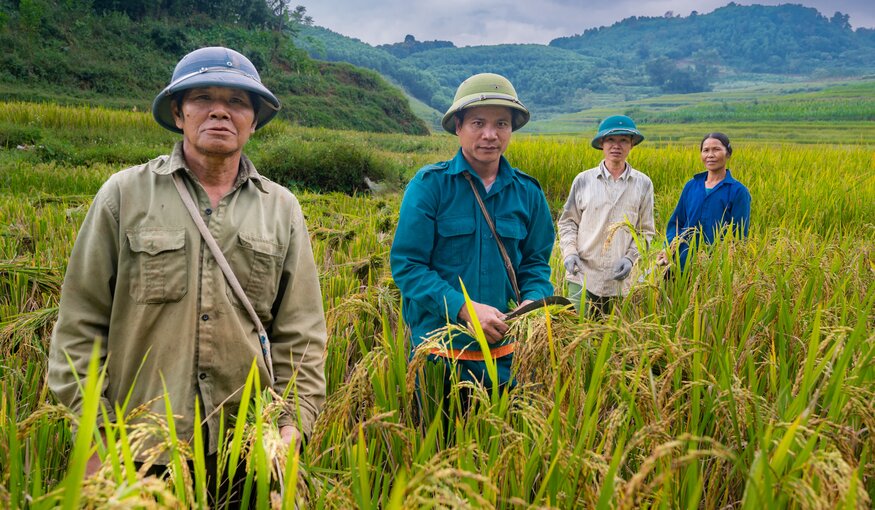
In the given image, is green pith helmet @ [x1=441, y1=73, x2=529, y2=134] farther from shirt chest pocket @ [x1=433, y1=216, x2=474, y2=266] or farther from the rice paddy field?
the rice paddy field

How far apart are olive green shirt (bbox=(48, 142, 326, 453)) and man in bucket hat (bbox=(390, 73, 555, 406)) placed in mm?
554

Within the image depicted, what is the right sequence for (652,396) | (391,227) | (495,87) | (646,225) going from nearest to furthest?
(652,396), (495,87), (646,225), (391,227)

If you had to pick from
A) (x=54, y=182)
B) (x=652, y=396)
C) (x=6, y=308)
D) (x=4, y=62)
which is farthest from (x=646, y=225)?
(x=4, y=62)

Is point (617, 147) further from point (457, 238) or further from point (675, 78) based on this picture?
point (675, 78)

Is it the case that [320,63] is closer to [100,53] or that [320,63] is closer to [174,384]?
[100,53]

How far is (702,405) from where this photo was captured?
1463 millimetres

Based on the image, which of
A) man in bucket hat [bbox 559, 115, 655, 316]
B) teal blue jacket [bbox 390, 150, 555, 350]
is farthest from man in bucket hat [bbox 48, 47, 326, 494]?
man in bucket hat [bbox 559, 115, 655, 316]

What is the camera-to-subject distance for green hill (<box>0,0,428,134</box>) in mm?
27016

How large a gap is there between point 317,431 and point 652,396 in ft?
2.35

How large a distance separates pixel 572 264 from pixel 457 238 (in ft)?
5.16

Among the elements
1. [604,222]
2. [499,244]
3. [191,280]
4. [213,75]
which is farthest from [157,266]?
[604,222]

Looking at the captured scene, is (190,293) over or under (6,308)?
over

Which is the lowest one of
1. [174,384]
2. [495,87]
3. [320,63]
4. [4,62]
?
[174,384]

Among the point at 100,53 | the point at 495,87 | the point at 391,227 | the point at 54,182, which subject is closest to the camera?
the point at 495,87
